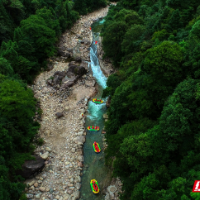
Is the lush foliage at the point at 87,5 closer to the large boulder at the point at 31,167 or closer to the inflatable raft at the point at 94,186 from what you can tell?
the large boulder at the point at 31,167

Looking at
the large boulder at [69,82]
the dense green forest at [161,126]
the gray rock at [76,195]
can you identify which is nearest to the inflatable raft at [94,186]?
the gray rock at [76,195]

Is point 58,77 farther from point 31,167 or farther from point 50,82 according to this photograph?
point 31,167

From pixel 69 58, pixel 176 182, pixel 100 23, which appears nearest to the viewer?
pixel 176 182

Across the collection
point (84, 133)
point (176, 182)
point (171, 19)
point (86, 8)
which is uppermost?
point (86, 8)

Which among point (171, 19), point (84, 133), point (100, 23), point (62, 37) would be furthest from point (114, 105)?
point (100, 23)

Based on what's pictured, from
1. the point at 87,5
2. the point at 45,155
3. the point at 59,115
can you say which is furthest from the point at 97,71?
the point at 87,5

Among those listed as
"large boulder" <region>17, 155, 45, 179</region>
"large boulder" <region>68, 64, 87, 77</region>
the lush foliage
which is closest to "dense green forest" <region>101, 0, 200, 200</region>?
"large boulder" <region>17, 155, 45, 179</region>

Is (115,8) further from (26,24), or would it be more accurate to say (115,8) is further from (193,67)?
(193,67)

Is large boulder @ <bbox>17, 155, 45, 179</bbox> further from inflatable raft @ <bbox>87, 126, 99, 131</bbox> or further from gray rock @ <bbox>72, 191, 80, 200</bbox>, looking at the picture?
inflatable raft @ <bbox>87, 126, 99, 131</bbox>
